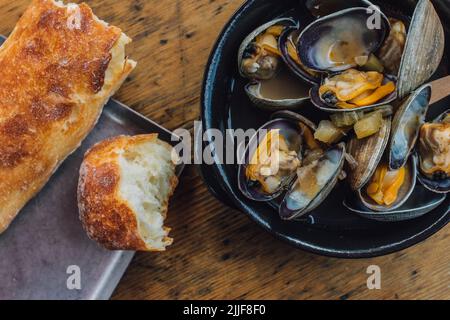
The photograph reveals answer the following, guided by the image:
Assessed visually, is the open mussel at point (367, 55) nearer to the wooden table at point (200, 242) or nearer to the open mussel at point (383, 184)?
the open mussel at point (383, 184)

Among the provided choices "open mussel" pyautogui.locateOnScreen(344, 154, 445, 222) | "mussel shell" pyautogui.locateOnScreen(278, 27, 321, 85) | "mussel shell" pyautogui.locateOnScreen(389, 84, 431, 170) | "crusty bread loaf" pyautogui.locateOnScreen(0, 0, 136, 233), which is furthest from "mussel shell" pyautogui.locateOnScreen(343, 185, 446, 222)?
"crusty bread loaf" pyautogui.locateOnScreen(0, 0, 136, 233)

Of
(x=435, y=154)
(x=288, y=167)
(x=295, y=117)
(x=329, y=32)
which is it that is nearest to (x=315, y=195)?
(x=288, y=167)

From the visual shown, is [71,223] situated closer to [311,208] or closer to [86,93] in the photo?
[86,93]

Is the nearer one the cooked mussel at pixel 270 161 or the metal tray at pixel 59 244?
the cooked mussel at pixel 270 161

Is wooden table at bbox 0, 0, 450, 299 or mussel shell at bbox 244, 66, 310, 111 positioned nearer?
mussel shell at bbox 244, 66, 310, 111

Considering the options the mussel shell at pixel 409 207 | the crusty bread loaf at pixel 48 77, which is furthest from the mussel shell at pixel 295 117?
the crusty bread loaf at pixel 48 77

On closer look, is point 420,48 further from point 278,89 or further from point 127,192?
point 127,192

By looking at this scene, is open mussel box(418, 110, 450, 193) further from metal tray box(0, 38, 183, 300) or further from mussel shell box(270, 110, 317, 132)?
metal tray box(0, 38, 183, 300)
